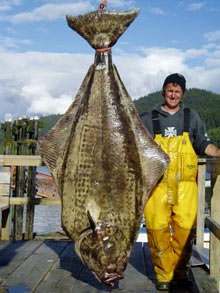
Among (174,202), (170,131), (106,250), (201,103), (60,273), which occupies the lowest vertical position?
(60,273)

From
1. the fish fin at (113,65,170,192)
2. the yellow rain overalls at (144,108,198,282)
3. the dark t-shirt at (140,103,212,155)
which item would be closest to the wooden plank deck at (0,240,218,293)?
the yellow rain overalls at (144,108,198,282)

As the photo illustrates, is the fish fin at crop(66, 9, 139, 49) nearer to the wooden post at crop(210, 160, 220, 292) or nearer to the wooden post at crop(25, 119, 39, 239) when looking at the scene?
the wooden post at crop(210, 160, 220, 292)

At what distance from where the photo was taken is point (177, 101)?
4000 millimetres

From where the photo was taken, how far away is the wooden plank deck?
13.7 ft

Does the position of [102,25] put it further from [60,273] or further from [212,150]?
[60,273]

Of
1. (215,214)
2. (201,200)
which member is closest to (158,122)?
(215,214)

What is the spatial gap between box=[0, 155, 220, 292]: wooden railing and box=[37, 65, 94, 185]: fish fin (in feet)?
5.11

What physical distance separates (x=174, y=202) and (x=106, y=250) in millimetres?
1116

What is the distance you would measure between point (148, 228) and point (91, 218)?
1179 mm

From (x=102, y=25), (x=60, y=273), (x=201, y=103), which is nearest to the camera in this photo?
(x=102, y=25)

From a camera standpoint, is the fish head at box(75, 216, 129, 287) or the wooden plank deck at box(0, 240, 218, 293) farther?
the wooden plank deck at box(0, 240, 218, 293)

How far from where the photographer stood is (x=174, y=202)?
3.93m

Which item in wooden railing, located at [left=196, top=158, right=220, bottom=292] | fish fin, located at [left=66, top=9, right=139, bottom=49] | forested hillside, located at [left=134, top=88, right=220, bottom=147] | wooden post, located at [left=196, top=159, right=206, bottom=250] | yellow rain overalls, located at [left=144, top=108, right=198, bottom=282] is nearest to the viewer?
fish fin, located at [left=66, top=9, right=139, bottom=49]

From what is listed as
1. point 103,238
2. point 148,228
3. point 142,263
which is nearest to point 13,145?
point 142,263
